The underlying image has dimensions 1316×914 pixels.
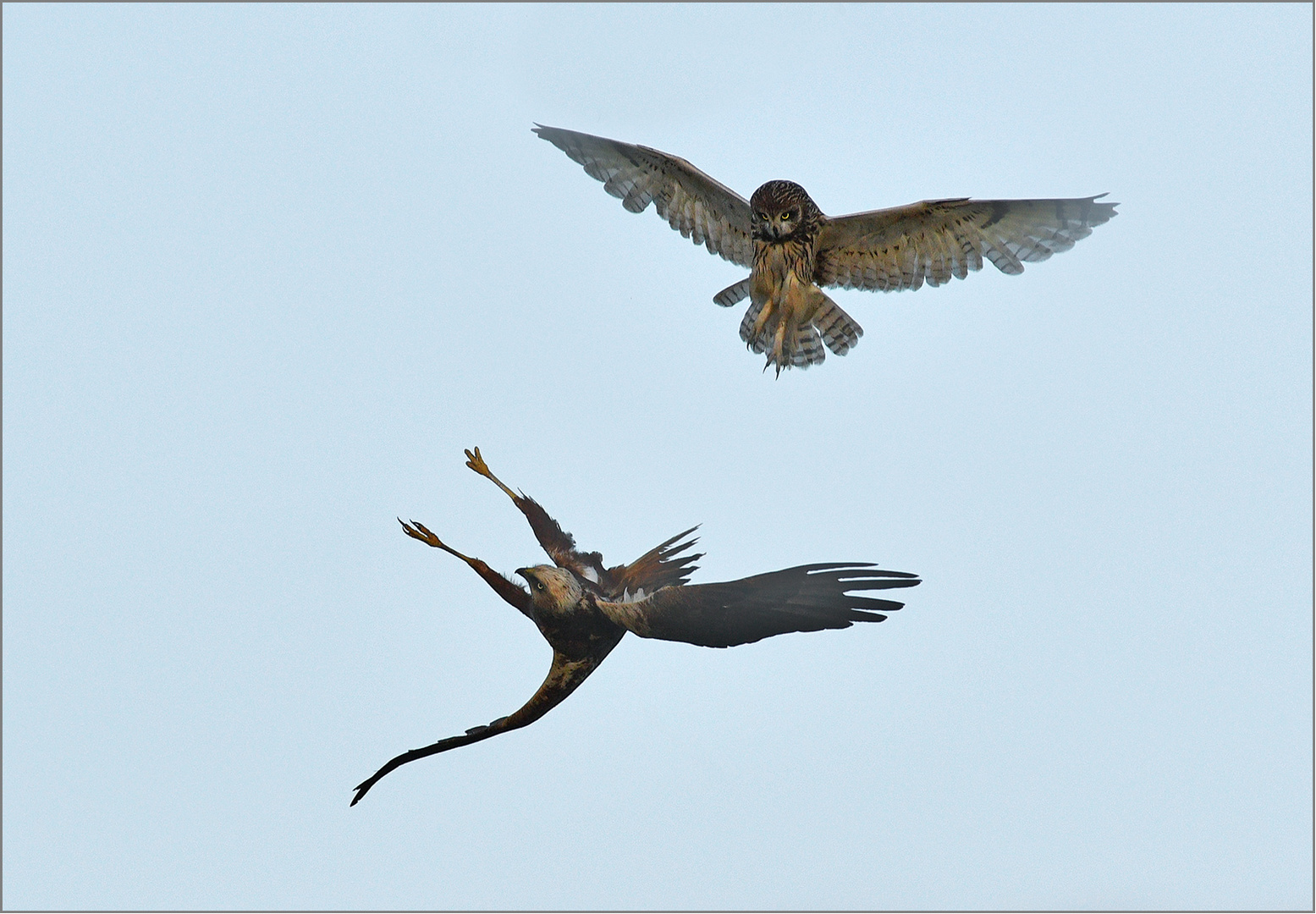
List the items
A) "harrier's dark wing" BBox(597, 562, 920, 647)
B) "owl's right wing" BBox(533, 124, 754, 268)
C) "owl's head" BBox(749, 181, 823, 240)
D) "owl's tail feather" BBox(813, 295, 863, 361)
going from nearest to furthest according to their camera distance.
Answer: "harrier's dark wing" BBox(597, 562, 920, 647), "owl's head" BBox(749, 181, 823, 240), "owl's right wing" BBox(533, 124, 754, 268), "owl's tail feather" BBox(813, 295, 863, 361)

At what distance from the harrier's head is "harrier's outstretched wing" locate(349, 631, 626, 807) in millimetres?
368

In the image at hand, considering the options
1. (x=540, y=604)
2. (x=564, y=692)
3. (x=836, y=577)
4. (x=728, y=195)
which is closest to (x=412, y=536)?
(x=540, y=604)

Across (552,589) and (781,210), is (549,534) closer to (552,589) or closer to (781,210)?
(552,589)

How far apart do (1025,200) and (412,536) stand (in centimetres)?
545

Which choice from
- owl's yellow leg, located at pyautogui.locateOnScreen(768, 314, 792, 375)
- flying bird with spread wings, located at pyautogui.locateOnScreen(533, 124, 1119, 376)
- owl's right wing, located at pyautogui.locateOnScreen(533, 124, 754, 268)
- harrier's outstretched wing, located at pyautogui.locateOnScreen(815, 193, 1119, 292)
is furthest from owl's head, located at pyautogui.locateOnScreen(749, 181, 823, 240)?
owl's yellow leg, located at pyautogui.locateOnScreen(768, 314, 792, 375)

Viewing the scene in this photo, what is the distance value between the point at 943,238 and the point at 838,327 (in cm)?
111

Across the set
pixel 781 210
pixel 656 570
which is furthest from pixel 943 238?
pixel 656 570

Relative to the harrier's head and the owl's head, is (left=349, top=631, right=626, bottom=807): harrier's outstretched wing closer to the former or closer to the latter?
the harrier's head

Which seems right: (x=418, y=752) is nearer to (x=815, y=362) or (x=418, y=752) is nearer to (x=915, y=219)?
(x=815, y=362)

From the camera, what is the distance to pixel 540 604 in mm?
7902

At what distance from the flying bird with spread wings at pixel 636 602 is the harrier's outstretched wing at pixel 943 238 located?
3605mm

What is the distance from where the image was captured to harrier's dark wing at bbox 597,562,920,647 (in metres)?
7.20

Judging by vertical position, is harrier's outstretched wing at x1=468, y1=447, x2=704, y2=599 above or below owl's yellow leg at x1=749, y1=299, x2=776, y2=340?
below

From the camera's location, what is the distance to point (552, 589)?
311 inches
